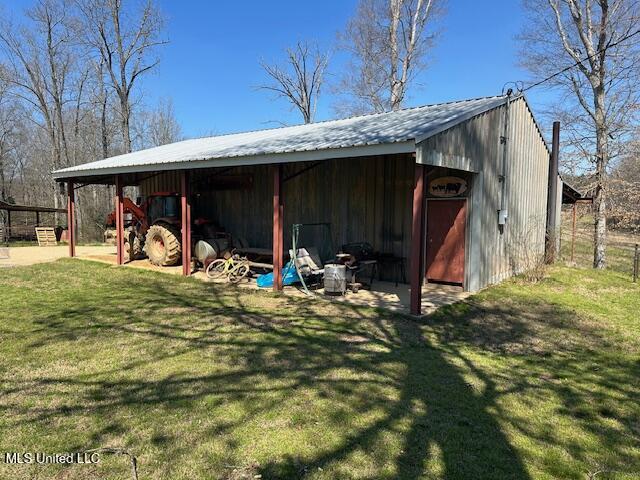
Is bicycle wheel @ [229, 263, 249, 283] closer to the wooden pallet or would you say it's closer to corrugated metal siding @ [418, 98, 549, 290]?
corrugated metal siding @ [418, 98, 549, 290]

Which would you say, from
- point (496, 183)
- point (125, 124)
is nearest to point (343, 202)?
point (496, 183)

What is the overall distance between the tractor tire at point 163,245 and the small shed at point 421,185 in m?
1.02

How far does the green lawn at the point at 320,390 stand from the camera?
105 inches

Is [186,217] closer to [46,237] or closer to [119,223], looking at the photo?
[119,223]

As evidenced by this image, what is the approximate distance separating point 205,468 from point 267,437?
1.57ft

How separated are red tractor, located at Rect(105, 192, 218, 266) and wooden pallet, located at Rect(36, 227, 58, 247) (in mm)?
8107

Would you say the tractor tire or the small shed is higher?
the small shed

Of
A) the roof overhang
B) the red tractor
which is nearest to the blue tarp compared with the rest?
the roof overhang

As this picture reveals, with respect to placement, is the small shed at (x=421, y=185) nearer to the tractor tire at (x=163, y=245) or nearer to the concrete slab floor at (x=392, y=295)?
Answer: the concrete slab floor at (x=392, y=295)

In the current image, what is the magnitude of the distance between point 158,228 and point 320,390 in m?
8.47

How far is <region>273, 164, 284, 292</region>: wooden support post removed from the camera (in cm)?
784

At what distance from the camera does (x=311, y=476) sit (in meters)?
2.46

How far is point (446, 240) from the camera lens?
859 cm

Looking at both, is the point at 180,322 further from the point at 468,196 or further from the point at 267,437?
the point at 468,196
